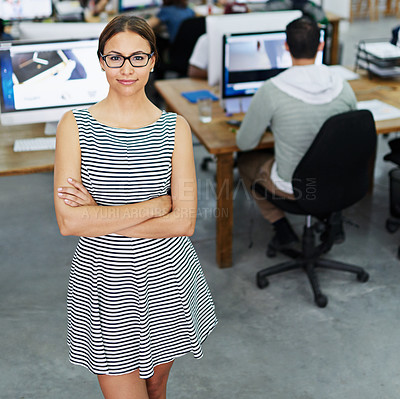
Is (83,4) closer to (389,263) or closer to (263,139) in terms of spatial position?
(263,139)

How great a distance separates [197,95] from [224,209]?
3.06 feet

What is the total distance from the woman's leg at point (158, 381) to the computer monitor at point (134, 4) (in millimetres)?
5192

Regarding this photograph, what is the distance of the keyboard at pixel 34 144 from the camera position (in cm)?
294

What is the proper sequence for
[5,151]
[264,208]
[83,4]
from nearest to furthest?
[5,151] < [264,208] < [83,4]

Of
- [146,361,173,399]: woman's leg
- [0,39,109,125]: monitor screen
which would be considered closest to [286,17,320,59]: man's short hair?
[0,39,109,125]: monitor screen

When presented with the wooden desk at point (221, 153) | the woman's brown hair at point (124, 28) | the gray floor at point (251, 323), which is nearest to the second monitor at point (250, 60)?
the wooden desk at point (221, 153)

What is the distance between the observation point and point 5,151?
2930 mm

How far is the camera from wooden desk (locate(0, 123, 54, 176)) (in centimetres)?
273

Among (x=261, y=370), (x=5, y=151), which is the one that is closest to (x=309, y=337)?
(x=261, y=370)

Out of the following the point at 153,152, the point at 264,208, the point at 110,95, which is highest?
the point at 110,95

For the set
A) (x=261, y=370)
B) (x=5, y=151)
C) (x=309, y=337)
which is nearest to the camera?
(x=261, y=370)

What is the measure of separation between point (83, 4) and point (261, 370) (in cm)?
525

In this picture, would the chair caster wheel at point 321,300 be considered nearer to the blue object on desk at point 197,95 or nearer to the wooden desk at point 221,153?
the wooden desk at point 221,153

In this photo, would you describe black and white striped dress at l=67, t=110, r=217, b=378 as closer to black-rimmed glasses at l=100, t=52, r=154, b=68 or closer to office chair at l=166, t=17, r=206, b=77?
black-rimmed glasses at l=100, t=52, r=154, b=68
